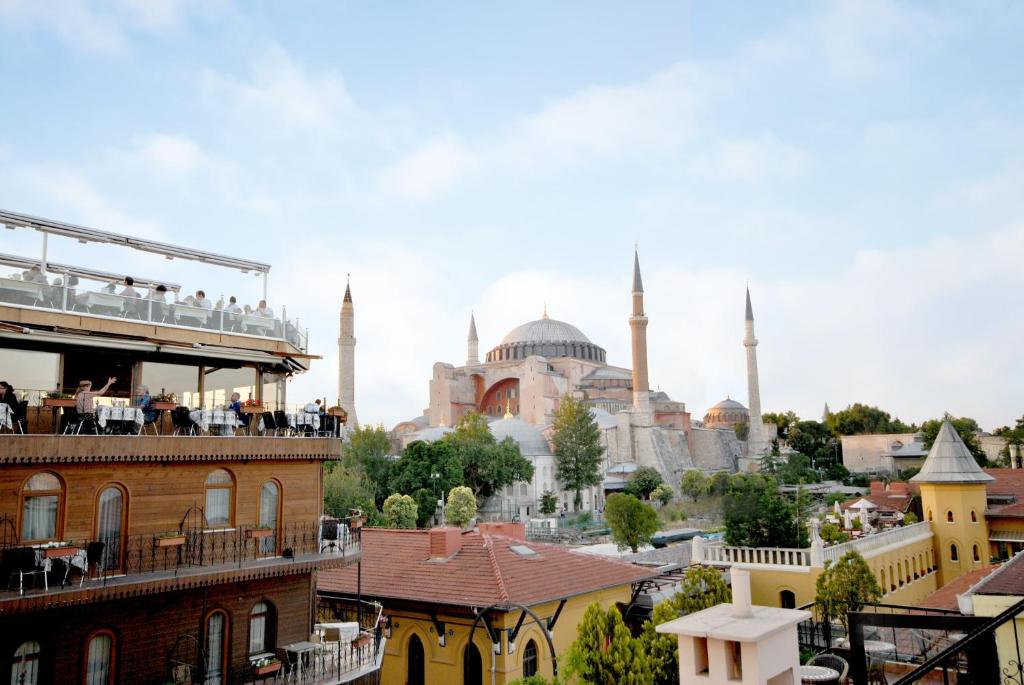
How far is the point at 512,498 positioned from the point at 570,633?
36636 mm

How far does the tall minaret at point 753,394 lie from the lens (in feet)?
239

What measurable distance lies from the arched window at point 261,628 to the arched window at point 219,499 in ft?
5.43

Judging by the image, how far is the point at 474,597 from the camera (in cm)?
1392

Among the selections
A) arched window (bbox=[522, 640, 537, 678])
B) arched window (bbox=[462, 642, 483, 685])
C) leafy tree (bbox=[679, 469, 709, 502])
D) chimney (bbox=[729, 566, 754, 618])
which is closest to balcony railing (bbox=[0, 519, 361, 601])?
arched window (bbox=[462, 642, 483, 685])

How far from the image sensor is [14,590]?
9.32 m

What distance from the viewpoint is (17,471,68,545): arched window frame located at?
998cm

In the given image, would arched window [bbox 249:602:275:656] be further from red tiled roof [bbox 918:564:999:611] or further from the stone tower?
the stone tower

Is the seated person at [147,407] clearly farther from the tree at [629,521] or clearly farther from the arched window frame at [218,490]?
the tree at [629,521]

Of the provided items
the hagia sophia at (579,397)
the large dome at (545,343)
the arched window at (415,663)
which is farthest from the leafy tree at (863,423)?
the arched window at (415,663)

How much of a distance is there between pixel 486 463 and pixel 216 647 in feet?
108

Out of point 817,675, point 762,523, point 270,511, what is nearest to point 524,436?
point 762,523

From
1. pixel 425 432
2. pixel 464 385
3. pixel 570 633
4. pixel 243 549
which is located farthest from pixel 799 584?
pixel 464 385

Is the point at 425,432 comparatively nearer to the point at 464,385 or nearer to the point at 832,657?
the point at 464,385

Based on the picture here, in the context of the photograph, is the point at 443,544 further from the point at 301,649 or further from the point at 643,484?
the point at 643,484
